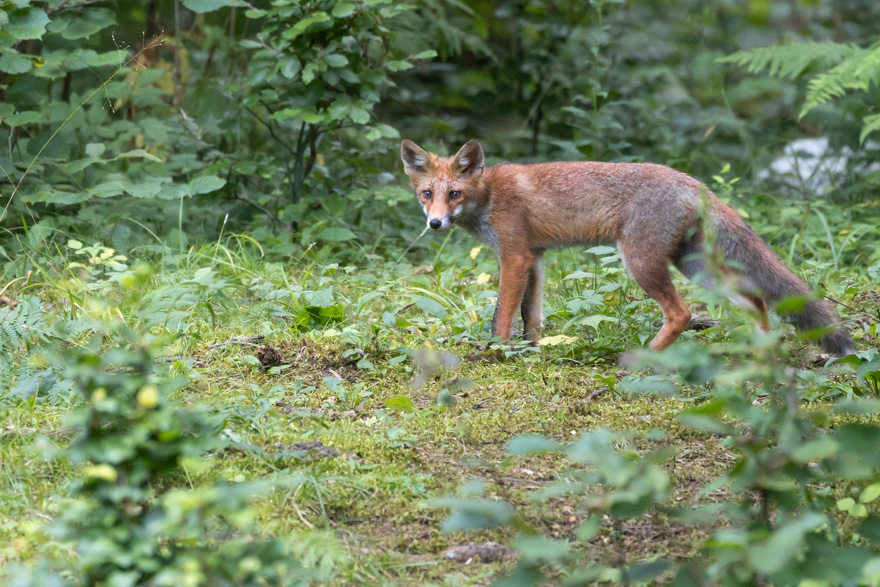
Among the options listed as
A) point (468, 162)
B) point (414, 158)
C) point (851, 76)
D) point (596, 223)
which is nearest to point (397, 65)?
point (414, 158)

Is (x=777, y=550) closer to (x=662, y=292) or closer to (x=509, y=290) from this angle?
(x=662, y=292)

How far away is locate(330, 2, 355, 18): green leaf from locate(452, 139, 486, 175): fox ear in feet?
4.68

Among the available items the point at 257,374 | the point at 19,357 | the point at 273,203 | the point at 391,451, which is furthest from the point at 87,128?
the point at 391,451

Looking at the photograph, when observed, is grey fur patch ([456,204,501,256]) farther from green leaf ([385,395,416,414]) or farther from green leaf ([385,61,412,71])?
green leaf ([385,395,416,414])

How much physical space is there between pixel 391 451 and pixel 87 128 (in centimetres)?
449

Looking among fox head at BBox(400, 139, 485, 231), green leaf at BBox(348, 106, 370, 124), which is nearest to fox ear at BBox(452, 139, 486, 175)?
fox head at BBox(400, 139, 485, 231)

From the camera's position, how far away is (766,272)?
14.2 ft

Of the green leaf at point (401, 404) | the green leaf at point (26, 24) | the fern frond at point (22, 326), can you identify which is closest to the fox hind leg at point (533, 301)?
the green leaf at point (401, 404)

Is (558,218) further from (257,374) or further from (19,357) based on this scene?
(19,357)

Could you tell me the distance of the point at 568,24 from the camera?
9242 millimetres

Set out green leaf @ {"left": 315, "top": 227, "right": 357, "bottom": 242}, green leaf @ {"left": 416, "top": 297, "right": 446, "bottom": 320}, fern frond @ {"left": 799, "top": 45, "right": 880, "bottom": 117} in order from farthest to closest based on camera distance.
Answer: fern frond @ {"left": 799, "top": 45, "right": 880, "bottom": 117} → green leaf @ {"left": 315, "top": 227, "right": 357, "bottom": 242} → green leaf @ {"left": 416, "top": 297, "right": 446, "bottom": 320}

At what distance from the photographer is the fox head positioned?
5.12 metres

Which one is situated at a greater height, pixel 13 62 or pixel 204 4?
pixel 204 4

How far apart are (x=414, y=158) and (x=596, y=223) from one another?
144cm
